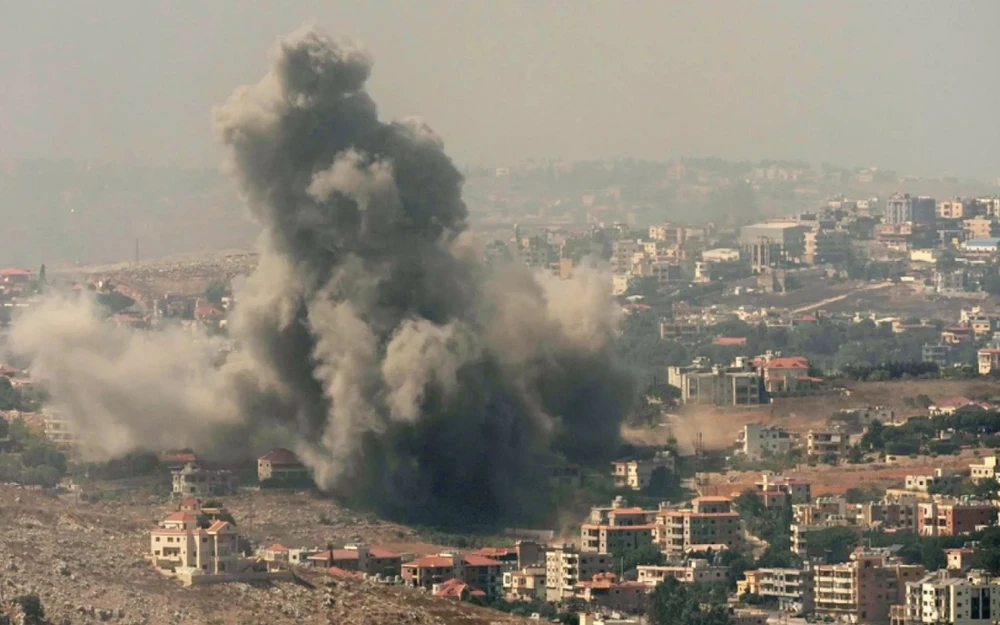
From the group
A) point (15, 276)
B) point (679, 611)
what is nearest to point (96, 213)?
point (15, 276)

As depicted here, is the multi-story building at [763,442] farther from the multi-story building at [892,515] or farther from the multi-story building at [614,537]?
the multi-story building at [614,537]

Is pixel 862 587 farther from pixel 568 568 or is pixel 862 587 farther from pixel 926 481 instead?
pixel 926 481

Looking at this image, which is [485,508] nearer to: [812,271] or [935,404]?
[935,404]

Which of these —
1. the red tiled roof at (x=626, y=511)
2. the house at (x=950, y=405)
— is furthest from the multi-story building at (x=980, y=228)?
the red tiled roof at (x=626, y=511)

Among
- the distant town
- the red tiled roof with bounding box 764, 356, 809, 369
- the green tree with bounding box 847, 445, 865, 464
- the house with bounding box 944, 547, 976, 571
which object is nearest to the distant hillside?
the distant town

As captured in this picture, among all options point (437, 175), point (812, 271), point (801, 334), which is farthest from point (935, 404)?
point (812, 271)

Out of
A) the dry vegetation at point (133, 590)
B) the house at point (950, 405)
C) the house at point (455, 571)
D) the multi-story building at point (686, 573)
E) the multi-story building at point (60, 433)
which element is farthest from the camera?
the house at point (950, 405)
